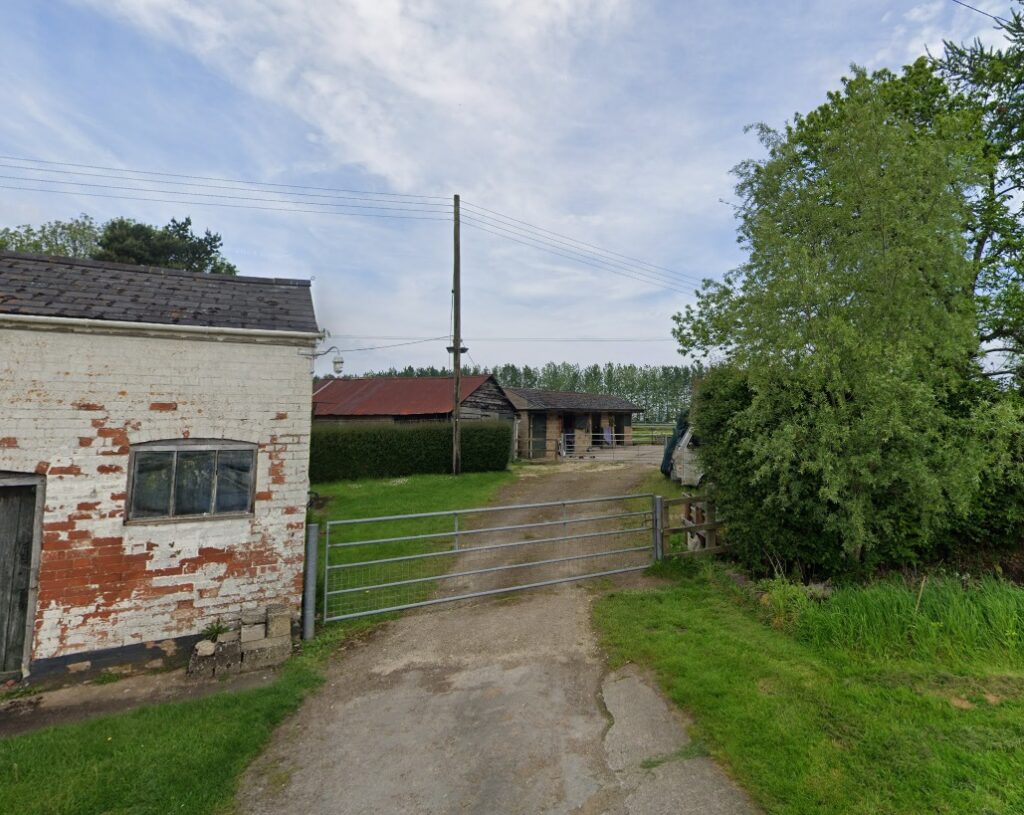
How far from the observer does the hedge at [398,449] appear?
18.1m

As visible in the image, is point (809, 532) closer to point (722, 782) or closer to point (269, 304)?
point (722, 782)

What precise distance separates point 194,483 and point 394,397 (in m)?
19.1

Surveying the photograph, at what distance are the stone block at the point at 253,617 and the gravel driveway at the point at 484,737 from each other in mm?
1043

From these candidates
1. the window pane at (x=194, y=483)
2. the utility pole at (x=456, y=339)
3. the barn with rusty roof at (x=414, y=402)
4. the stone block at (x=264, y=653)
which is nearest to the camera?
the stone block at (x=264, y=653)

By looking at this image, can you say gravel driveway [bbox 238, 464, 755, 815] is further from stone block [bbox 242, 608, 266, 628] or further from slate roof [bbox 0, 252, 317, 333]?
slate roof [bbox 0, 252, 317, 333]

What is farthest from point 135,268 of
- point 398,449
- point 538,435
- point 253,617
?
point 538,435

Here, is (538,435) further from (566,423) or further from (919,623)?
(919,623)

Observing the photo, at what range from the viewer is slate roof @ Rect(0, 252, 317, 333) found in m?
5.32

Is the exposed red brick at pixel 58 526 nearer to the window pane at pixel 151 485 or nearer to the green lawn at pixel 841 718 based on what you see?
the window pane at pixel 151 485

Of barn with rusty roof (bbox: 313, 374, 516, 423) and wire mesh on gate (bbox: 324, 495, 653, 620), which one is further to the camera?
barn with rusty roof (bbox: 313, 374, 516, 423)

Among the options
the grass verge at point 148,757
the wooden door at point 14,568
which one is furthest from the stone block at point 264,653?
the wooden door at point 14,568

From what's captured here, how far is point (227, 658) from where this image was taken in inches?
194

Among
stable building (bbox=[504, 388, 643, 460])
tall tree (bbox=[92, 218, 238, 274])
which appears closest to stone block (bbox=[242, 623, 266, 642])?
stable building (bbox=[504, 388, 643, 460])

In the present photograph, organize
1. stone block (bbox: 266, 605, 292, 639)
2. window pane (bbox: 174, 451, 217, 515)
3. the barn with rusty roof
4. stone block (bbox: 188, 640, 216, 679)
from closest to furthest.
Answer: stone block (bbox: 188, 640, 216, 679) < stone block (bbox: 266, 605, 292, 639) < window pane (bbox: 174, 451, 217, 515) < the barn with rusty roof
